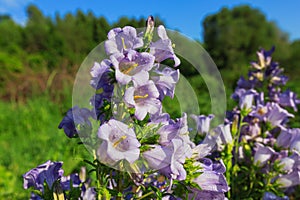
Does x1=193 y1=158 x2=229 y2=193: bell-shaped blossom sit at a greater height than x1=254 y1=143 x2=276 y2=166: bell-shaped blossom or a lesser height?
lesser

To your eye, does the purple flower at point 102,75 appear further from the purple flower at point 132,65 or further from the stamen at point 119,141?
the stamen at point 119,141

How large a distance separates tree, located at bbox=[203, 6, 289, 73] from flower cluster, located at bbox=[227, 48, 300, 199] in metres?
19.7

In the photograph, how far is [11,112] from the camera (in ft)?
24.0

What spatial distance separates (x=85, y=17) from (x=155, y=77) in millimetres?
22383

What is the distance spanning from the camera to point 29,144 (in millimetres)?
4852

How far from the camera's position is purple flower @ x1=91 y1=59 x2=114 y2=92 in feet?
3.72

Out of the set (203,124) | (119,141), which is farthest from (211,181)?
(203,124)

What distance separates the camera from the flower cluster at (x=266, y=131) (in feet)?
5.61

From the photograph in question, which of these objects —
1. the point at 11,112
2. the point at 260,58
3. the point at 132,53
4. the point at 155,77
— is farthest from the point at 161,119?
the point at 11,112

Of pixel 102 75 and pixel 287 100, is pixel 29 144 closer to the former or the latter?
pixel 287 100

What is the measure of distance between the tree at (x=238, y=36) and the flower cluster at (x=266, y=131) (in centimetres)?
1974

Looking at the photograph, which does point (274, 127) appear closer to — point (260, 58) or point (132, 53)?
point (260, 58)

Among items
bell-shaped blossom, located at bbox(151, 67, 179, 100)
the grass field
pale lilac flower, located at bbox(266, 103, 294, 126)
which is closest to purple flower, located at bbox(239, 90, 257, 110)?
pale lilac flower, located at bbox(266, 103, 294, 126)

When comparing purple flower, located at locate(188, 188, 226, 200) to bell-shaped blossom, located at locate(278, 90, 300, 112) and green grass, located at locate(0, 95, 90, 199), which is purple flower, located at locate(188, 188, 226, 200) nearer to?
green grass, located at locate(0, 95, 90, 199)
